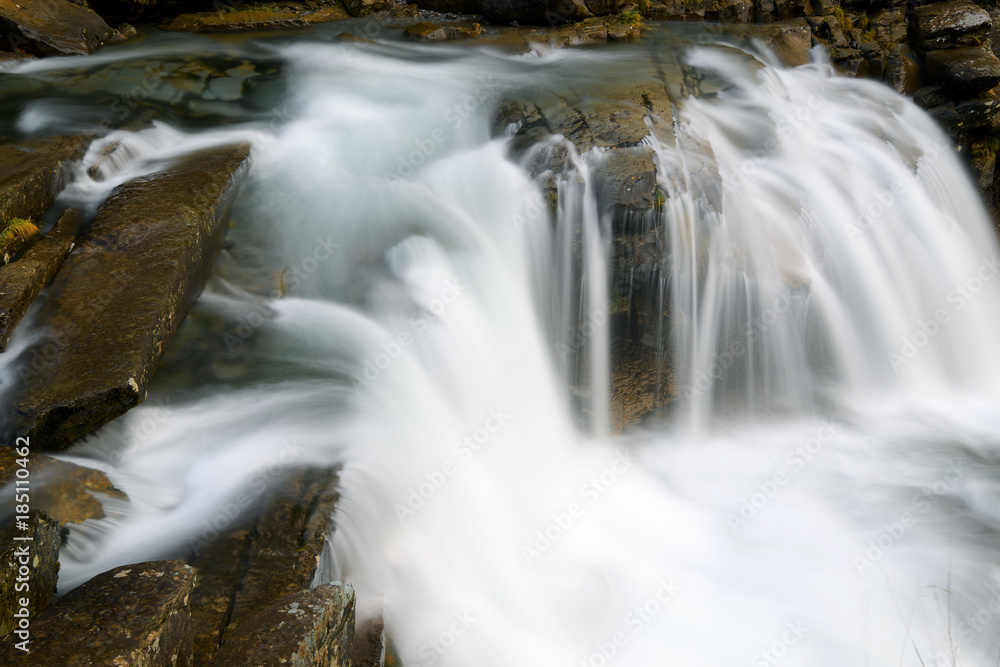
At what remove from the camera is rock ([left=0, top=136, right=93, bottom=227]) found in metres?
4.54

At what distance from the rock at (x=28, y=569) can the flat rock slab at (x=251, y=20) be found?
26.0 feet

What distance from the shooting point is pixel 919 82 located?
8.00m

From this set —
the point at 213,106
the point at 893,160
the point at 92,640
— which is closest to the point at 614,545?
the point at 92,640

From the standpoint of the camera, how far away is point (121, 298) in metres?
4.01

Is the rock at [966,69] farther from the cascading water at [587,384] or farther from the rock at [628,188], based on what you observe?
the rock at [628,188]

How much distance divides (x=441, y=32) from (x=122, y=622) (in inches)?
317

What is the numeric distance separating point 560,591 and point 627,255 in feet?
8.01

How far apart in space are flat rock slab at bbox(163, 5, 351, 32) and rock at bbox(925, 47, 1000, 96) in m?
7.27

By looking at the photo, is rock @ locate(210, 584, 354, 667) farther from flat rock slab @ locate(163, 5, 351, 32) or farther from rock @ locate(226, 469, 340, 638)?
flat rock slab @ locate(163, 5, 351, 32)

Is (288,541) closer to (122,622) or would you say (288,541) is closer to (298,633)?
(298,633)

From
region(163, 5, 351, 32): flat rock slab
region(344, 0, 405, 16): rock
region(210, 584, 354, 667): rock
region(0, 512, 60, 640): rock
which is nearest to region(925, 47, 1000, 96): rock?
region(344, 0, 405, 16): rock

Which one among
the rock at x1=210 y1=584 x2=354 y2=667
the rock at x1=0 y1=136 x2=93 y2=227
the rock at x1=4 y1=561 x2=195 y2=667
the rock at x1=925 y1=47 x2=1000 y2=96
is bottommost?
the rock at x1=0 y1=136 x2=93 y2=227

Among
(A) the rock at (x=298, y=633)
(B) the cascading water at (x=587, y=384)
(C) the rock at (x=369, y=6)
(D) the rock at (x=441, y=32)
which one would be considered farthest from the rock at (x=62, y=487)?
(C) the rock at (x=369, y=6)

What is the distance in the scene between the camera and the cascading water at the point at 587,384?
376cm
